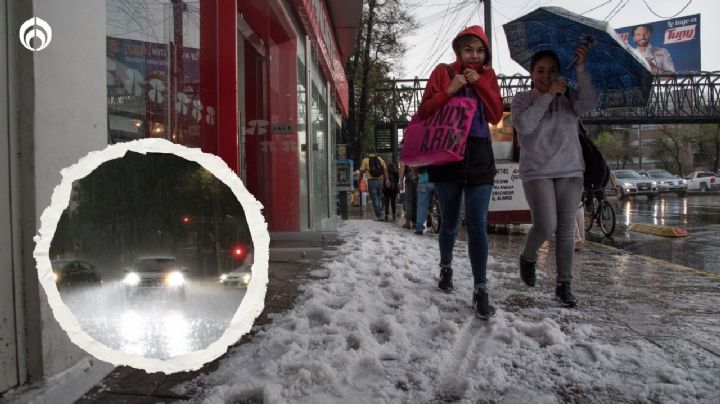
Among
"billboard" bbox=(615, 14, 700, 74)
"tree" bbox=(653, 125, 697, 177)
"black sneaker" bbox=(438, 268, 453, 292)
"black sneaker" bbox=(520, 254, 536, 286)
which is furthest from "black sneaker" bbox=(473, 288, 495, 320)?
"tree" bbox=(653, 125, 697, 177)

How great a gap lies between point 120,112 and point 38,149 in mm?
555

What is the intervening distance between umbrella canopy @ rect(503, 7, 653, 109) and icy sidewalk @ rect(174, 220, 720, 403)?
1589 millimetres

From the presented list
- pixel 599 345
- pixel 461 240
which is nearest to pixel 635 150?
pixel 461 240

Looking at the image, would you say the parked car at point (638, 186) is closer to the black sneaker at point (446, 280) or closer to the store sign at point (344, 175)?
the store sign at point (344, 175)

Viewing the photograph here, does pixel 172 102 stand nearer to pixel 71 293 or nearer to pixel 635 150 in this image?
pixel 71 293

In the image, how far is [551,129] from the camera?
370 cm

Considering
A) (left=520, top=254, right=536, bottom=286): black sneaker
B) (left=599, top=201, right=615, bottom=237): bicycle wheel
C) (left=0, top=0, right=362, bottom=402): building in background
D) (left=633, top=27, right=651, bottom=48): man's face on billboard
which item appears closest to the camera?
(left=0, top=0, right=362, bottom=402): building in background

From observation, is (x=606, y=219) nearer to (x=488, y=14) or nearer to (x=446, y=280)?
(x=446, y=280)

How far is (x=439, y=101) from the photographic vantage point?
133 inches

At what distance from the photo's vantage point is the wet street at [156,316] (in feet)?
4.50

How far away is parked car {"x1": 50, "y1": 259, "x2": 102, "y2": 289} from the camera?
1.33 meters

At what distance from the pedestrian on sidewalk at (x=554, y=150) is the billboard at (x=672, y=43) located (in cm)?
4699

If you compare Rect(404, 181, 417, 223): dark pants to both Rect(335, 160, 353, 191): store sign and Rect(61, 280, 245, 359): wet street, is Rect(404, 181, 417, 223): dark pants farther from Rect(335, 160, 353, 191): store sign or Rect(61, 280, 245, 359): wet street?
Rect(61, 280, 245, 359): wet street

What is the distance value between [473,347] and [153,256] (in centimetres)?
174
